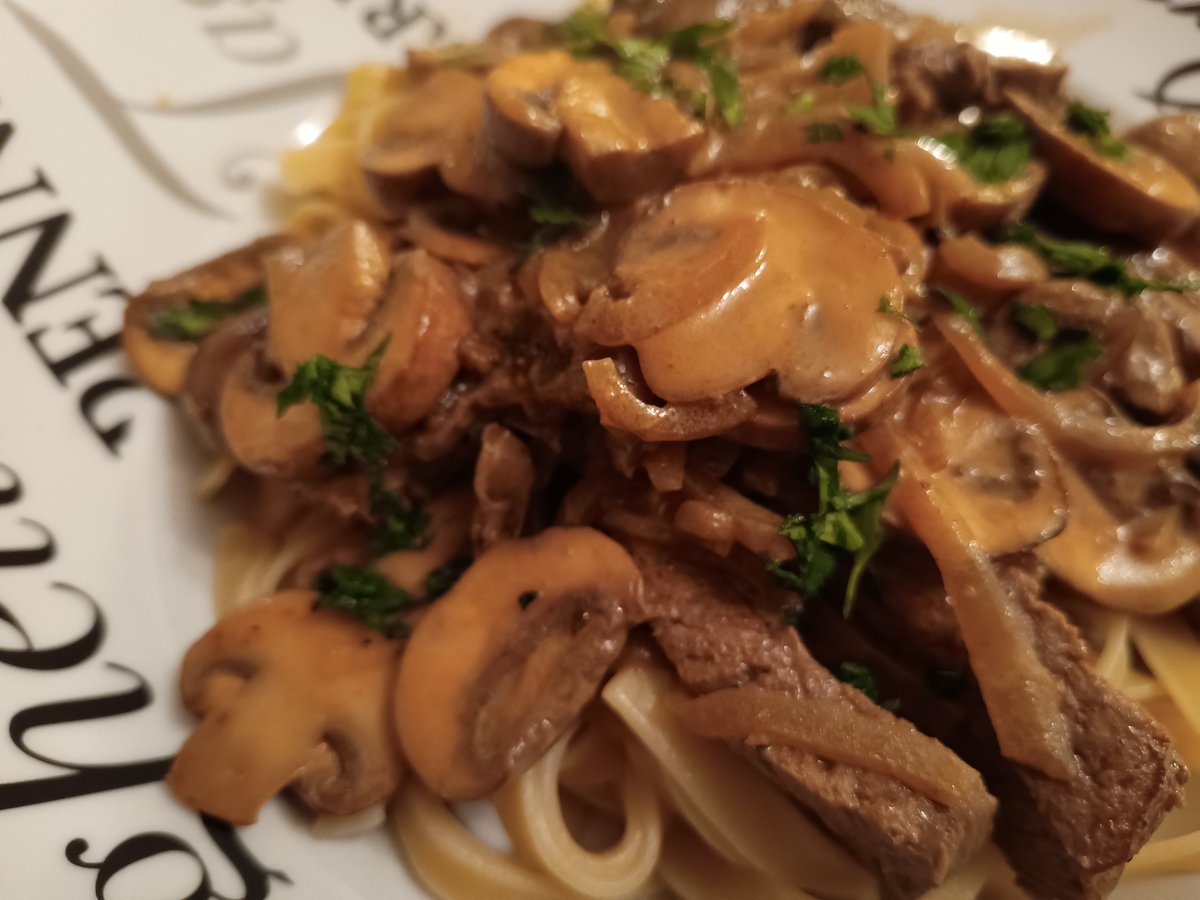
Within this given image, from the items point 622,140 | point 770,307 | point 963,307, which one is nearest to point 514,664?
point 770,307

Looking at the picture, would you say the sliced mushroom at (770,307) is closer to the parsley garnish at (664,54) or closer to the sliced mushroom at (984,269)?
the sliced mushroom at (984,269)

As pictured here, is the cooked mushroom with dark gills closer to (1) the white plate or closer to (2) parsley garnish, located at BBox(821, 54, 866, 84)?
(2) parsley garnish, located at BBox(821, 54, 866, 84)

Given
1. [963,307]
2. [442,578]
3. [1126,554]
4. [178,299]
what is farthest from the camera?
[178,299]

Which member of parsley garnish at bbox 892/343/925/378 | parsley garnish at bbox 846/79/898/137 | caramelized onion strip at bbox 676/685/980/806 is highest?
→ parsley garnish at bbox 846/79/898/137

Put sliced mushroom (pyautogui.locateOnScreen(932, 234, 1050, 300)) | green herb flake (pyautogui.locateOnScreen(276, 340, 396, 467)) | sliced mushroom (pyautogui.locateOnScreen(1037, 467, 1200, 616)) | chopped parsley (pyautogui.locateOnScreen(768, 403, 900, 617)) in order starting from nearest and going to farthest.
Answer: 1. chopped parsley (pyautogui.locateOnScreen(768, 403, 900, 617))
2. sliced mushroom (pyautogui.locateOnScreen(1037, 467, 1200, 616))
3. green herb flake (pyautogui.locateOnScreen(276, 340, 396, 467))
4. sliced mushroom (pyautogui.locateOnScreen(932, 234, 1050, 300))

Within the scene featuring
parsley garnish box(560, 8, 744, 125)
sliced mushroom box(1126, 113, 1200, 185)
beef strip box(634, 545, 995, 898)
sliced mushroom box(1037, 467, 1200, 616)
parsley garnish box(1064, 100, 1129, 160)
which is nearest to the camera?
beef strip box(634, 545, 995, 898)

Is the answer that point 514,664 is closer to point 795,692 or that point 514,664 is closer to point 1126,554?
point 795,692

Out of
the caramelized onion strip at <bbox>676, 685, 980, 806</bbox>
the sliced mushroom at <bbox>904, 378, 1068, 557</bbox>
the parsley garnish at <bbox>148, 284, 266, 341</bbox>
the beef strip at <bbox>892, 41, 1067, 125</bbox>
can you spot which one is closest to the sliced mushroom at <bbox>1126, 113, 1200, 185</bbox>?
the beef strip at <bbox>892, 41, 1067, 125</bbox>
